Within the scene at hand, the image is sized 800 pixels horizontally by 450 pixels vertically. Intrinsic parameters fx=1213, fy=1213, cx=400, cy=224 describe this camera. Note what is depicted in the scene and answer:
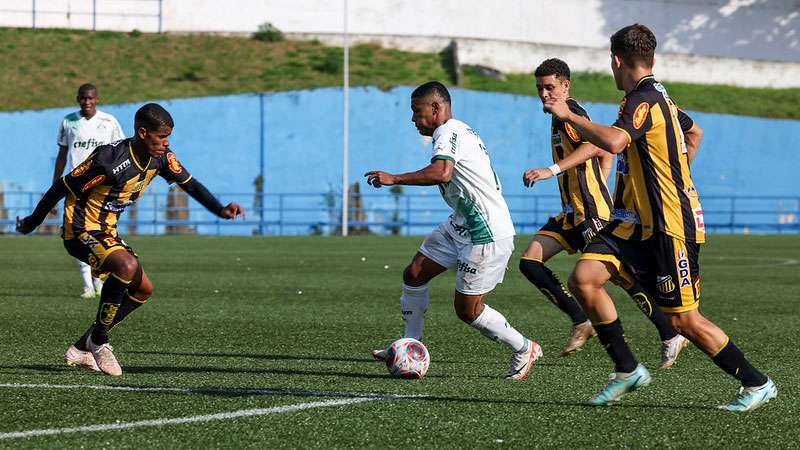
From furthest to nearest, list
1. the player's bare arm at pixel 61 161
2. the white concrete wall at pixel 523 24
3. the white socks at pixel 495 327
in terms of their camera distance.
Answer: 1. the white concrete wall at pixel 523 24
2. the player's bare arm at pixel 61 161
3. the white socks at pixel 495 327

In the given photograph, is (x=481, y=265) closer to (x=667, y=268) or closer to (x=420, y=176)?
(x=420, y=176)

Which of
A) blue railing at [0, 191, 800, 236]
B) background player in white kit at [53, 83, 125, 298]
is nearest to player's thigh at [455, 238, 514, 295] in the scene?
background player in white kit at [53, 83, 125, 298]

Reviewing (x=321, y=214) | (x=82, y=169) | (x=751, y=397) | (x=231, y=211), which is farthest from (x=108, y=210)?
(x=321, y=214)

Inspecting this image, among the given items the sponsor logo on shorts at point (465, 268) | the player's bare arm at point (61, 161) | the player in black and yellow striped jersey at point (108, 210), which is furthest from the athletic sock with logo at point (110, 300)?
the player's bare arm at point (61, 161)

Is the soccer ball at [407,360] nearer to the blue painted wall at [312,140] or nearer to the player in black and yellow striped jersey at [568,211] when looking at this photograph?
the player in black and yellow striped jersey at [568,211]

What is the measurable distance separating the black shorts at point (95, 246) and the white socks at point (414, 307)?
5.82 feet

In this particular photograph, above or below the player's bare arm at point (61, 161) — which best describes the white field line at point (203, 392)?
below

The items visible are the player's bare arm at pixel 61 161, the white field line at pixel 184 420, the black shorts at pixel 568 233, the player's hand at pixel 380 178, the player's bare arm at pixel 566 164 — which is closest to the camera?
the white field line at pixel 184 420

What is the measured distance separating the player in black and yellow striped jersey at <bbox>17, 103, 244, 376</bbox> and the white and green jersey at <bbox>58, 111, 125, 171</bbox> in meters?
5.33

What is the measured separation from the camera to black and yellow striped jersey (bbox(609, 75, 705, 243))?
6004 millimetres

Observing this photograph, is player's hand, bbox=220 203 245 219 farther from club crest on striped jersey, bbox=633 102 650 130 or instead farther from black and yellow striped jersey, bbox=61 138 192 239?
club crest on striped jersey, bbox=633 102 650 130

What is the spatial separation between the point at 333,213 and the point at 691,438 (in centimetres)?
3385

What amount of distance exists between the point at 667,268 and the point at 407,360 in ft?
6.31

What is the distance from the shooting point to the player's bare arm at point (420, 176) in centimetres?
658
